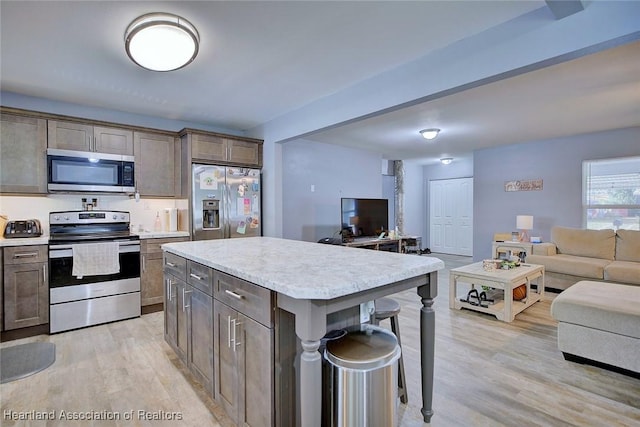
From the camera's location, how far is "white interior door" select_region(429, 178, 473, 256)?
8070mm

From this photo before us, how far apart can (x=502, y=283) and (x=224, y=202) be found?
3427 mm

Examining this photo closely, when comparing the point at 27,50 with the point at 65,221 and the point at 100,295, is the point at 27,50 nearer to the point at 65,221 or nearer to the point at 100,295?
the point at 65,221

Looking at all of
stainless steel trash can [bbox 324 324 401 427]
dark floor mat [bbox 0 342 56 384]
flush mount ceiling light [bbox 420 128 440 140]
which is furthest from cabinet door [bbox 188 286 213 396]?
flush mount ceiling light [bbox 420 128 440 140]

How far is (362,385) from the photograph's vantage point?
52.9 inches

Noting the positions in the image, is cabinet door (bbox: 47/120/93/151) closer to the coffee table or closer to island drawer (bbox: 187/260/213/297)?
island drawer (bbox: 187/260/213/297)

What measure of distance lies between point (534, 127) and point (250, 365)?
17.4 feet

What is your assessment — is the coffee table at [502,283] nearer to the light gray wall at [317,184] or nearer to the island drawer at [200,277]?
the light gray wall at [317,184]

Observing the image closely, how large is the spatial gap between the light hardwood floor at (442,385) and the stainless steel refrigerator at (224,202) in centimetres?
144

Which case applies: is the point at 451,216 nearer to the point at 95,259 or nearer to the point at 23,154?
the point at 95,259

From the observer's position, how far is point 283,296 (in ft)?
4.30

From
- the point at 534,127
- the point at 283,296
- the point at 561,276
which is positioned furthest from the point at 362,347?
the point at 534,127

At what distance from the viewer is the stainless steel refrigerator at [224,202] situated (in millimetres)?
3920

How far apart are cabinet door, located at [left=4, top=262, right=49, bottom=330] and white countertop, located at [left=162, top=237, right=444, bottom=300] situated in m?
1.86

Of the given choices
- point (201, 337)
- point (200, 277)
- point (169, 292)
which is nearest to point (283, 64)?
point (200, 277)
